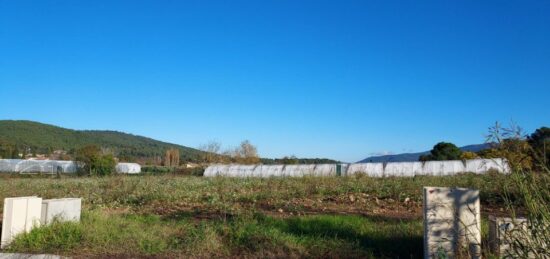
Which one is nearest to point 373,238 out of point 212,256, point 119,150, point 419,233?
point 419,233

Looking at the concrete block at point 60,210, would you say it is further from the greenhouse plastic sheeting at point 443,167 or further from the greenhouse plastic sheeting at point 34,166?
the greenhouse plastic sheeting at point 34,166

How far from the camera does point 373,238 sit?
643cm

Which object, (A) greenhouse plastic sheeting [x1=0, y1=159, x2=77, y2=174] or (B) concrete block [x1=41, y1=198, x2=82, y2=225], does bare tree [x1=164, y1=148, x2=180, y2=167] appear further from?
(B) concrete block [x1=41, y1=198, x2=82, y2=225]

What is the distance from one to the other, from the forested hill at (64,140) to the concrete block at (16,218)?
224ft

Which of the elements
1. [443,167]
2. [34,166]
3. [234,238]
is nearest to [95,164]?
[34,166]

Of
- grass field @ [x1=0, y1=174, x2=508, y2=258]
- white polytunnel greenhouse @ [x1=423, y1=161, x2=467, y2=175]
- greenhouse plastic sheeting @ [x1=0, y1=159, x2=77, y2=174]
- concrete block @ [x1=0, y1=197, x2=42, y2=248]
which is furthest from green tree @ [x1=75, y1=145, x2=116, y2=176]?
concrete block @ [x1=0, y1=197, x2=42, y2=248]

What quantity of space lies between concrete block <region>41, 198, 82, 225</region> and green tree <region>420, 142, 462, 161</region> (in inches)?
1485

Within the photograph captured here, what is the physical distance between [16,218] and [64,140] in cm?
9464

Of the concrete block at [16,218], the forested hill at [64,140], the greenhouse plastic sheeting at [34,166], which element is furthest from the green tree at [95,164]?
the forested hill at [64,140]

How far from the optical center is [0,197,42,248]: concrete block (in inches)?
269

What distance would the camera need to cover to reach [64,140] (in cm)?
9300

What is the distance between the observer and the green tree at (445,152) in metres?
40.7

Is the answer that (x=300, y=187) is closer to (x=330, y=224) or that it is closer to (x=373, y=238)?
(x=330, y=224)

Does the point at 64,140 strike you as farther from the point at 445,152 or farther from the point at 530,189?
the point at 530,189
